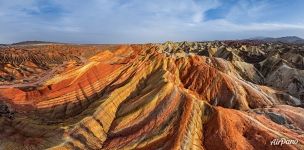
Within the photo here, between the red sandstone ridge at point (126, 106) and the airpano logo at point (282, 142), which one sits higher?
the red sandstone ridge at point (126, 106)

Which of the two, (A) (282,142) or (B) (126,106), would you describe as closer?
(A) (282,142)

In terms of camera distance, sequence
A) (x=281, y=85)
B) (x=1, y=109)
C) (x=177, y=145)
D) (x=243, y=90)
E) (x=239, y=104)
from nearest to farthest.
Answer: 1. (x=177, y=145)
2. (x=1, y=109)
3. (x=239, y=104)
4. (x=243, y=90)
5. (x=281, y=85)

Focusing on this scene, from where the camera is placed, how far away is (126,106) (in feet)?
76.0

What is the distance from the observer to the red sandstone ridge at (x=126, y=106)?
66.1ft

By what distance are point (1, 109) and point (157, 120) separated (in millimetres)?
9187

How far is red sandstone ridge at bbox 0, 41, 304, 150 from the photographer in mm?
20141

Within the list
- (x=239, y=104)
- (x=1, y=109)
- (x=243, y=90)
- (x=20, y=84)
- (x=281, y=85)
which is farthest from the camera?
(x=281, y=85)

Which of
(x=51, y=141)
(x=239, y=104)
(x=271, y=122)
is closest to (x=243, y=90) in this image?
(x=239, y=104)

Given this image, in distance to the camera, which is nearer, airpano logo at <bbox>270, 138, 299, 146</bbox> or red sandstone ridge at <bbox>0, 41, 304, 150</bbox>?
airpano logo at <bbox>270, 138, 299, 146</bbox>

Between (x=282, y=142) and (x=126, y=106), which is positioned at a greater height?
(x=126, y=106)

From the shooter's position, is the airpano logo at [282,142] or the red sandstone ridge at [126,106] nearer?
the airpano logo at [282,142]

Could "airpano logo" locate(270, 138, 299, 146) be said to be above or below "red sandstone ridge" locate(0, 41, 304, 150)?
below

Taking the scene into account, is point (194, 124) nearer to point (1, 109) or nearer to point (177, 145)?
point (177, 145)

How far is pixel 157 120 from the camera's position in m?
21.2
